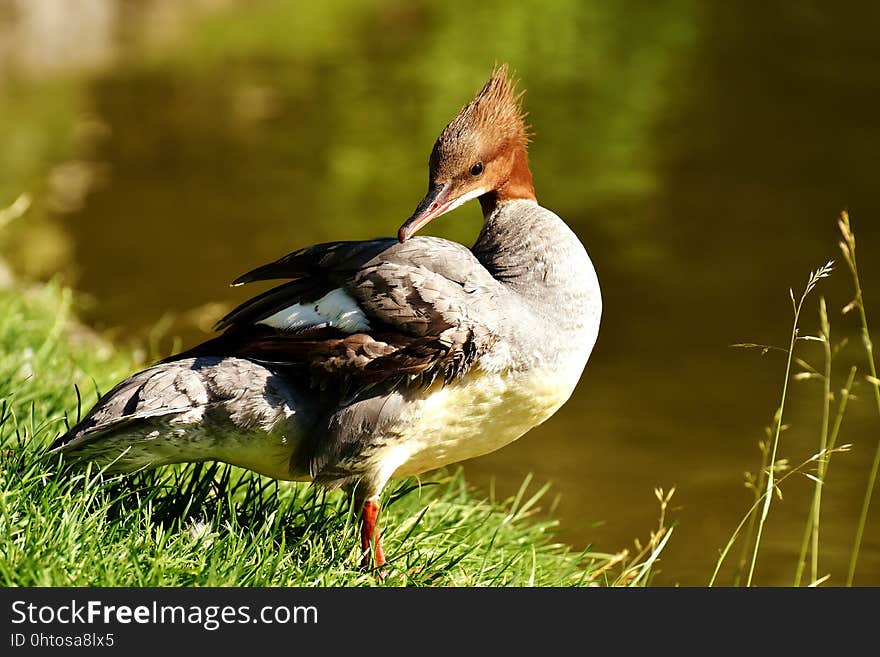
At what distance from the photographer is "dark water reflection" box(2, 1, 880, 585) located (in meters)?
7.19

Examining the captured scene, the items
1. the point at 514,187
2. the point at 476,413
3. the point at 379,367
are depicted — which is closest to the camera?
the point at 379,367

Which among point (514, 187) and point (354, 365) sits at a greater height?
point (514, 187)

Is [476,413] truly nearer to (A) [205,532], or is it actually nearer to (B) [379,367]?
(B) [379,367]

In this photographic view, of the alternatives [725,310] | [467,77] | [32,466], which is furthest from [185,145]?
[32,466]

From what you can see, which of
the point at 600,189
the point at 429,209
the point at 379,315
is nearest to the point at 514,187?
the point at 429,209

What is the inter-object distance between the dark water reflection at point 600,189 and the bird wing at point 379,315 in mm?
2470

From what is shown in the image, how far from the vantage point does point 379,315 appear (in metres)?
3.34

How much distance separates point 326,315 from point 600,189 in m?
9.58

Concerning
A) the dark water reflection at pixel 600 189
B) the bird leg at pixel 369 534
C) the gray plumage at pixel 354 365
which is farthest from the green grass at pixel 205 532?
the dark water reflection at pixel 600 189

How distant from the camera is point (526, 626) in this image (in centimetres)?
302

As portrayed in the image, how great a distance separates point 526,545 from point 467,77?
1476 cm

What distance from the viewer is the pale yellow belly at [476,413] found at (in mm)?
3361

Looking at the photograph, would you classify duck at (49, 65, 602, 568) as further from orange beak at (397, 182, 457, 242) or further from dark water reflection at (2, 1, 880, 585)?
dark water reflection at (2, 1, 880, 585)

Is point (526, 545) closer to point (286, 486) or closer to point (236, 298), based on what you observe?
point (286, 486)
